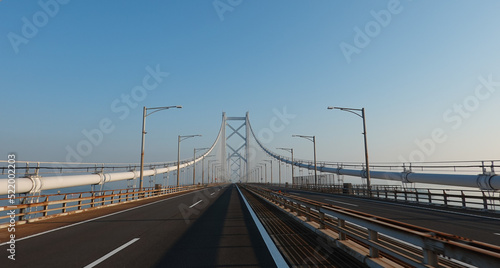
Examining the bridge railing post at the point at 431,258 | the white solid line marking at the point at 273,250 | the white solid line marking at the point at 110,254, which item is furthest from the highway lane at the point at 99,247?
the bridge railing post at the point at 431,258

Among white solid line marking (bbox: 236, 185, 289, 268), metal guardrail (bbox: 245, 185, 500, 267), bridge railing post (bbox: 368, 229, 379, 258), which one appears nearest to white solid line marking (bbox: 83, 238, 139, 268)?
white solid line marking (bbox: 236, 185, 289, 268)

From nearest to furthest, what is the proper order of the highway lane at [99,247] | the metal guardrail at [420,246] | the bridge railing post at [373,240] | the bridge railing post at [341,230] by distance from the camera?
the metal guardrail at [420,246], the bridge railing post at [373,240], the highway lane at [99,247], the bridge railing post at [341,230]

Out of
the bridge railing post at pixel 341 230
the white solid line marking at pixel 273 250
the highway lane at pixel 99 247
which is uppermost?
the bridge railing post at pixel 341 230

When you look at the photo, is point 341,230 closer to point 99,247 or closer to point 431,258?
point 431,258

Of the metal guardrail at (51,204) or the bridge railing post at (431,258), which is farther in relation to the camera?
the metal guardrail at (51,204)

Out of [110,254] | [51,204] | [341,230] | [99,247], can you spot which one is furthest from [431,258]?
[51,204]

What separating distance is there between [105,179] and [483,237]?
1716 inches

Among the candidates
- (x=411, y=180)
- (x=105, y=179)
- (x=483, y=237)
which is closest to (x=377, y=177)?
(x=411, y=180)

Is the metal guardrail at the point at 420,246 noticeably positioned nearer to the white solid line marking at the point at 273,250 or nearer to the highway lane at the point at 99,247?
the white solid line marking at the point at 273,250

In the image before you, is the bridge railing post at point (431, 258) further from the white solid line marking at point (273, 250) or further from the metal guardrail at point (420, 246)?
the white solid line marking at point (273, 250)

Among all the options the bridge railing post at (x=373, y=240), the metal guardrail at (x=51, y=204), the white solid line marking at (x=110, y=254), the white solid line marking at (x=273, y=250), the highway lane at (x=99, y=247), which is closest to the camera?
the bridge railing post at (x=373, y=240)

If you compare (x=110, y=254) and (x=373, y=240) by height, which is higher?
(x=373, y=240)

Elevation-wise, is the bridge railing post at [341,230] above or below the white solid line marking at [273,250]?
above

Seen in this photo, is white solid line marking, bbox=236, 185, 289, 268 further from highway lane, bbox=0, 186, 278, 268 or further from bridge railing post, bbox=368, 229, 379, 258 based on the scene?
highway lane, bbox=0, 186, 278, 268
